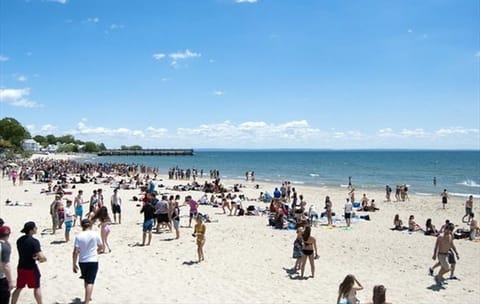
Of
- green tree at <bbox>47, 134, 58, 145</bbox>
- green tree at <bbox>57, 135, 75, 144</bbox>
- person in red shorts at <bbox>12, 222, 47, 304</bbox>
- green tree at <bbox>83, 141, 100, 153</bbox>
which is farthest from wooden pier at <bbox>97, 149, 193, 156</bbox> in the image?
person in red shorts at <bbox>12, 222, 47, 304</bbox>

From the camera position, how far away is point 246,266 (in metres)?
10.2

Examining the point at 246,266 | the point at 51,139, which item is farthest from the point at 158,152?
the point at 246,266

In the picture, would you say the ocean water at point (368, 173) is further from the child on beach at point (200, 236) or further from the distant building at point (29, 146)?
the distant building at point (29, 146)

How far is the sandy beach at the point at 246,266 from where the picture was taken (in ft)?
26.6

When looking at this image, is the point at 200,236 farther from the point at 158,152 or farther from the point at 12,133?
the point at 158,152

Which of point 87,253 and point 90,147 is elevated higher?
point 90,147

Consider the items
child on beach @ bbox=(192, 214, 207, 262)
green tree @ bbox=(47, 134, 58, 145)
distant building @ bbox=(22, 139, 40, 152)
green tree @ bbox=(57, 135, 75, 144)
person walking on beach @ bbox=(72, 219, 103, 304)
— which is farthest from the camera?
green tree @ bbox=(57, 135, 75, 144)

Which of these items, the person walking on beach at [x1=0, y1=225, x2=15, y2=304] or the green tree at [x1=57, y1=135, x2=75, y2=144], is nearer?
the person walking on beach at [x1=0, y1=225, x2=15, y2=304]

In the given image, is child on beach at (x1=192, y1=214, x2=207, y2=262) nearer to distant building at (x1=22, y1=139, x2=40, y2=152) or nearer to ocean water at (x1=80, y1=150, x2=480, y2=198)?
ocean water at (x1=80, y1=150, x2=480, y2=198)

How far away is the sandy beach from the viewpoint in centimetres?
810

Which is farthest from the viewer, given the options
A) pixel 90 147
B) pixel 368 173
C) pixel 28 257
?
pixel 90 147

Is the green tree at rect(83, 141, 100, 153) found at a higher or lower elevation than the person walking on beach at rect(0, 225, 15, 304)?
higher

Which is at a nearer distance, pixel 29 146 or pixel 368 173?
pixel 368 173

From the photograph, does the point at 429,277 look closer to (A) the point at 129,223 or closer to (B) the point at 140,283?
(B) the point at 140,283
